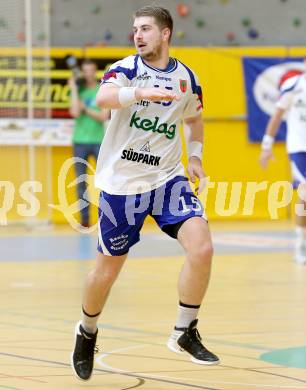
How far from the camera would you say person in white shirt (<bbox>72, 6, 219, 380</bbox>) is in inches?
253

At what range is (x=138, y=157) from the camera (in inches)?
256

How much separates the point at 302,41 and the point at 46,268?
10.6 meters

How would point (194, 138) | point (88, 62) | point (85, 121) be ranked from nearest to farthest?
point (194, 138), point (88, 62), point (85, 121)

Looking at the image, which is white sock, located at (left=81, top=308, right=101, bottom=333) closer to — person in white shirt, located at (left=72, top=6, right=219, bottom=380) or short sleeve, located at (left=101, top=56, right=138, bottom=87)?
person in white shirt, located at (left=72, top=6, right=219, bottom=380)

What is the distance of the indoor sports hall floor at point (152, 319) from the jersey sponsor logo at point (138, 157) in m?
1.27

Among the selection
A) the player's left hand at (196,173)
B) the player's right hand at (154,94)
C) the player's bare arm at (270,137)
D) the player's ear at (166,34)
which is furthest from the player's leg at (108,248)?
the player's bare arm at (270,137)

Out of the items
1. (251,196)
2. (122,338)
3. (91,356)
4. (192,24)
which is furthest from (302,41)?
(91,356)

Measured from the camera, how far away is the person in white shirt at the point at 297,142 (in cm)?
1278

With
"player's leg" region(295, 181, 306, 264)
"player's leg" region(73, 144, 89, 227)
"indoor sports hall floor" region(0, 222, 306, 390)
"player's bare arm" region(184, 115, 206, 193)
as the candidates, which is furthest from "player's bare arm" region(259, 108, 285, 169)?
"player's bare arm" region(184, 115, 206, 193)

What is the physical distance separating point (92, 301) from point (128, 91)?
1.29m

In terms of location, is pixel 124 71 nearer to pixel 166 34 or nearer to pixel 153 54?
pixel 153 54

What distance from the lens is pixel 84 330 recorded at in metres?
6.59

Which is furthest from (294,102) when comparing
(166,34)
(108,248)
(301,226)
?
(108,248)

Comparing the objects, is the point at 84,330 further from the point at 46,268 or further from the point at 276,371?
the point at 46,268
